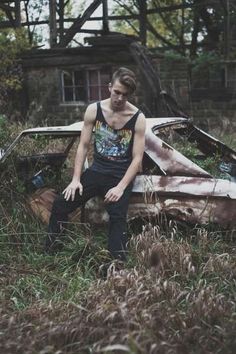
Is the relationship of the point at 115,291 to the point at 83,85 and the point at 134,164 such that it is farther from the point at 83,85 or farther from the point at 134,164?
the point at 83,85

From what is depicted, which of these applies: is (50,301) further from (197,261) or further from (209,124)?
(209,124)

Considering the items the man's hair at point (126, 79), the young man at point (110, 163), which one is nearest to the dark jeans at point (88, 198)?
the young man at point (110, 163)

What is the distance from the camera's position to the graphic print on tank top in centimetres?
495

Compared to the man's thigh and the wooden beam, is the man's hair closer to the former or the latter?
the man's thigh

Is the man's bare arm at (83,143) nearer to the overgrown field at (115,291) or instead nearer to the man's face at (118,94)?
the man's face at (118,94)

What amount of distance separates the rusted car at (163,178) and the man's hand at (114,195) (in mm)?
375

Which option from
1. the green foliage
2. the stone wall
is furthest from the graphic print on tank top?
the green foliage

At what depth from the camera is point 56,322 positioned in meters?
3.52

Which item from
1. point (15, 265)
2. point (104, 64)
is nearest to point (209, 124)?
point (104, 64)

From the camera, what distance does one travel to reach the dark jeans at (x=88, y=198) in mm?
4777

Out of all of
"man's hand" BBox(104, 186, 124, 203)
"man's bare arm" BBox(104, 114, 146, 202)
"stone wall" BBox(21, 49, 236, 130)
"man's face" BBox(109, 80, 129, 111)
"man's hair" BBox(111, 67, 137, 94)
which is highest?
"man's hair" BBox(111, 67, 137, 94)

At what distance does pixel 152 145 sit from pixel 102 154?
499mm

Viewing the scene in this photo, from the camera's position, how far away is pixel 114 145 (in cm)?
498

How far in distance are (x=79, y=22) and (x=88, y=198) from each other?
30.9ft
